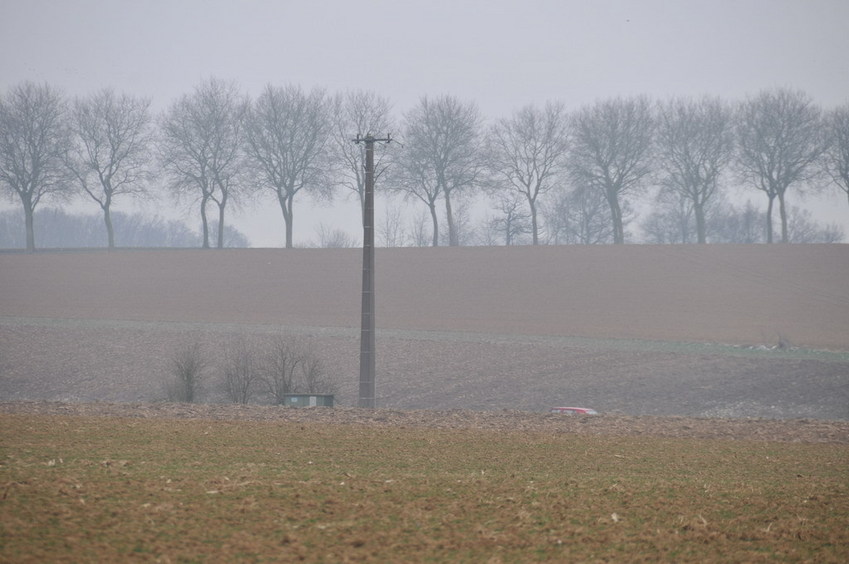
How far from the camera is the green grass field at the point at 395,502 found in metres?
8.20

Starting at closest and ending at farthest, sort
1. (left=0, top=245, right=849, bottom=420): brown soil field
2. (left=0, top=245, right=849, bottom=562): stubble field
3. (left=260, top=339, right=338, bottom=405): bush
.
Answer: (left=0, top=245, right=849, bottom=562): stubble field, (left=260, top=339, right=338, bottom=405): bush, (left=0, top=245, right=849, bottom=420): brown soil field

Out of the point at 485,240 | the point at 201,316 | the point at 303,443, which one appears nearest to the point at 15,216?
the point at 485,240

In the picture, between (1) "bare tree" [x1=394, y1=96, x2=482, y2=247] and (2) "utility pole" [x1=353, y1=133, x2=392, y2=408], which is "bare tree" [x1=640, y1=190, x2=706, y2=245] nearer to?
(1) "bare tree" [x1=394, y1=96, x2=482, y2=247]

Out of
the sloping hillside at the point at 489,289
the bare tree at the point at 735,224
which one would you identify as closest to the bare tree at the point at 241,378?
the sloping hillside at the point at 489,289

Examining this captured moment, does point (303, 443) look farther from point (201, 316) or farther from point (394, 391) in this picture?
point (201, 316)

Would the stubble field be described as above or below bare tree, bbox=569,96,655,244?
below

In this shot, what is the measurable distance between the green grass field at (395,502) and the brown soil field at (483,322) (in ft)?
49.3

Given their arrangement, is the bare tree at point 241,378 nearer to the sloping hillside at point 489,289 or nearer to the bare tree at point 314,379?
the bare tree at point 314,379

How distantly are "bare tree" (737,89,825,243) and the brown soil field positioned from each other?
420 inches

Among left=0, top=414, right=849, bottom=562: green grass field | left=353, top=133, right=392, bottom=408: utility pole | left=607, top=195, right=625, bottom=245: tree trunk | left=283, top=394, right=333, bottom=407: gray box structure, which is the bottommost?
left=283, top=394, right=333, bottom=407: gray box structure

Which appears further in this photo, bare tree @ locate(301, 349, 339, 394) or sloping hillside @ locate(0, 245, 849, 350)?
sloping hillside @ locate(0, 245, 849, 350)

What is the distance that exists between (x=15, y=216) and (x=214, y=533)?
145 meters

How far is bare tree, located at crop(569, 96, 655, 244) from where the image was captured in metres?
68.8

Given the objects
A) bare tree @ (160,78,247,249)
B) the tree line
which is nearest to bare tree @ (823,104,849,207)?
the tree line
